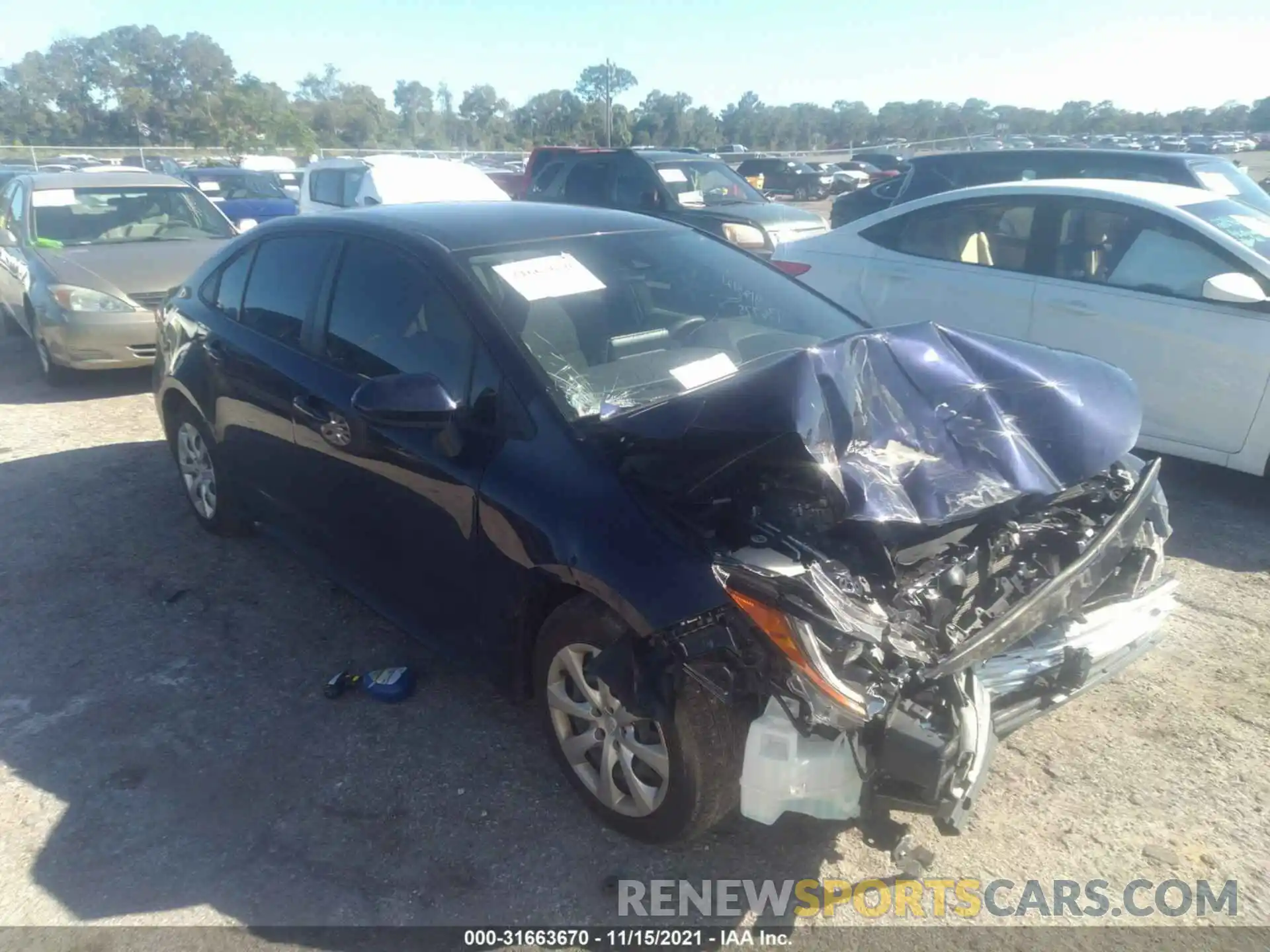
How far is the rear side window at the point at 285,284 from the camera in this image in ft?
13.0

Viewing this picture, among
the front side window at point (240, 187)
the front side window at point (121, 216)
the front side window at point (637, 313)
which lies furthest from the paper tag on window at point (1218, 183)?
the front side window at point (240, 187)

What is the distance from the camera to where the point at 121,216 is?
9078mm

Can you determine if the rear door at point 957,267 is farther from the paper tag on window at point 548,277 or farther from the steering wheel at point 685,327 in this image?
the paper tag on window at point 548,277

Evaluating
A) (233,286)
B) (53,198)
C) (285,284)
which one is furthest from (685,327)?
(53,198)

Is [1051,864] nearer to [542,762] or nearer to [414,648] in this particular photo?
[542,762]

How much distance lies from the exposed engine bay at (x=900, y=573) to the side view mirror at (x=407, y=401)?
617 mm

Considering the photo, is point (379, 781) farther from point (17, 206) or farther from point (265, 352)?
point (17, 206)

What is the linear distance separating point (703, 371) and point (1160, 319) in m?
3.27

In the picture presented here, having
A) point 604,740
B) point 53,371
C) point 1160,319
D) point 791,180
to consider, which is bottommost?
point 791,180

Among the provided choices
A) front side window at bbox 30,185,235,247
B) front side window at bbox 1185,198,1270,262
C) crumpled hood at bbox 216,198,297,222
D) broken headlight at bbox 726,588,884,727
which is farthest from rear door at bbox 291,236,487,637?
crumpled hood at bbox 216,198,297,222

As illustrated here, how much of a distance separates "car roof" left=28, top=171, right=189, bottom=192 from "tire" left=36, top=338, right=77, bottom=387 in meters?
1.69

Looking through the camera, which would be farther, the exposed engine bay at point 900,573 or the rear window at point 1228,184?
the rear window at point 1228,184

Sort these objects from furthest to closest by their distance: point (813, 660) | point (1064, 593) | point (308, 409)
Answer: point (308, 409)
point (1064, 593)
point (813, 660)

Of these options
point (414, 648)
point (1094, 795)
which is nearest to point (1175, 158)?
point (1094, 795)
